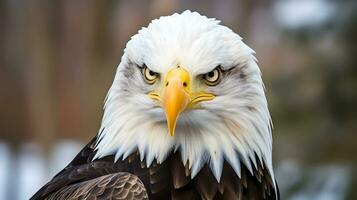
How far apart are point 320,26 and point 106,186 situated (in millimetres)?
4524

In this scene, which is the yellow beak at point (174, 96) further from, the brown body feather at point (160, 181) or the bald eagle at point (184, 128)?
the brown body feather at point (160, 181)

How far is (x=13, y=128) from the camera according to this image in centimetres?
1220

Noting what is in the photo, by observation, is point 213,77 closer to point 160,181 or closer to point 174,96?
point 174,96

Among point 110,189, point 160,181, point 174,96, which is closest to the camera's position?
point 174,96

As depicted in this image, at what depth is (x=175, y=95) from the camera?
3.34 metres

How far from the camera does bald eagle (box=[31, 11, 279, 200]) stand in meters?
3.48

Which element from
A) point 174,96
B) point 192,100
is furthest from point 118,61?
point 174,96

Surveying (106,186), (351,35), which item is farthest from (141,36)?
(351,35)

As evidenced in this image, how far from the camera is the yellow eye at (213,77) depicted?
3.51 metres

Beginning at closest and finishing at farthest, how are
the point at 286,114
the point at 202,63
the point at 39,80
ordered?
the point at 202,63 < the point at 286,114 < the point at 39,80

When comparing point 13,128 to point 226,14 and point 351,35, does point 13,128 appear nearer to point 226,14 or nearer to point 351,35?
point 226,14

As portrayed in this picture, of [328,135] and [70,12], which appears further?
[70,12]

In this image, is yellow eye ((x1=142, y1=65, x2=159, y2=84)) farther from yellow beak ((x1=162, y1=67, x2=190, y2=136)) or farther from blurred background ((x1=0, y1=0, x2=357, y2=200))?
blurred background ((x1=0, y1=0, x2=357, y2=200))

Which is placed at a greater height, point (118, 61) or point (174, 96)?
point (174, 96)
